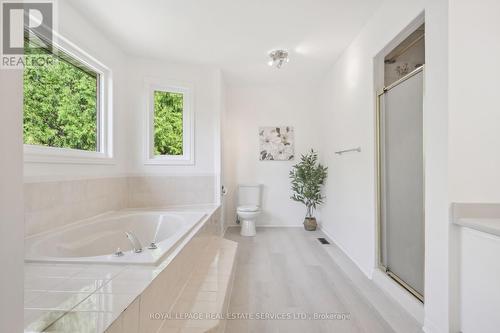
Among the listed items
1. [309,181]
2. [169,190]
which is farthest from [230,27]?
[309,181]

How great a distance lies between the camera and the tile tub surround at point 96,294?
3.11 feet

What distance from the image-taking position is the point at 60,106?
7.19 feet

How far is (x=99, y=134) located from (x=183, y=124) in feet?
3.47

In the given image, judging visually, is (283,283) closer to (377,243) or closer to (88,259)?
(377,243)

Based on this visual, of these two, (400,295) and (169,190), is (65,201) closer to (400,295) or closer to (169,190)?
(169,190)

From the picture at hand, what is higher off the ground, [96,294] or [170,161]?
[170,161]

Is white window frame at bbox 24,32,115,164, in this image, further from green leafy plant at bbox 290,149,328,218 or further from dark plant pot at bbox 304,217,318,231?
dark plant pot at bbox 304,217,318,231

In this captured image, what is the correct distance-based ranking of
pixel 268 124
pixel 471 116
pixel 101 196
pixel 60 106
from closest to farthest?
pixel 471 116, pixel 60 106, pixel 101 196, pixel 268 124

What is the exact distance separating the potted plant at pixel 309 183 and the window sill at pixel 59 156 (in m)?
2.71

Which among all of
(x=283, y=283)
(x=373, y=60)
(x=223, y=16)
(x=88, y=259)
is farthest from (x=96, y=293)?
(x=373, y=60)

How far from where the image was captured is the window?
338 centimetres

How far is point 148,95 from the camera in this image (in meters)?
3.35

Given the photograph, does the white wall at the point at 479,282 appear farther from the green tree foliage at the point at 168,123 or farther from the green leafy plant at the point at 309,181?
the green tree foliage at the point at 168,123

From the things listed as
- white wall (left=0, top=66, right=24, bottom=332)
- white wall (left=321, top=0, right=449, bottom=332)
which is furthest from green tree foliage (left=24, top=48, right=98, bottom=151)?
white wall (left=321, top=0, right=449, bottom=332)
